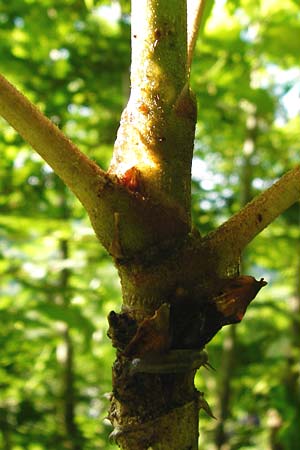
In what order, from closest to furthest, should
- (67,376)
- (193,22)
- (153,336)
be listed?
(153,336) < (193,22) < (67,376)

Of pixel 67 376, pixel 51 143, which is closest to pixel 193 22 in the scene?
pixel 51 143

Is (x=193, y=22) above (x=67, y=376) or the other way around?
the other way around

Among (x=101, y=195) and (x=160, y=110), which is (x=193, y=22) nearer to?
(x=160, y=110)

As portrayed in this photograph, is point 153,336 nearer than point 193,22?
Yes

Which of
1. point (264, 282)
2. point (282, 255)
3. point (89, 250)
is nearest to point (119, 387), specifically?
point (264, 282)

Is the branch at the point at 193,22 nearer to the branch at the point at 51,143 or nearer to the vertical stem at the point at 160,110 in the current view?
the vertical stem at the point at 160,110

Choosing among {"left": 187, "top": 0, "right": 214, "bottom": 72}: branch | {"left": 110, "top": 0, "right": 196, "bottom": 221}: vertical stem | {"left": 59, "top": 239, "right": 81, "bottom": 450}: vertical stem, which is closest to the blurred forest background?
{"left": 59, "top": 239, "right": 81, "bottom": 450}: vertical stem

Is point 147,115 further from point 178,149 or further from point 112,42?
point 112,42
